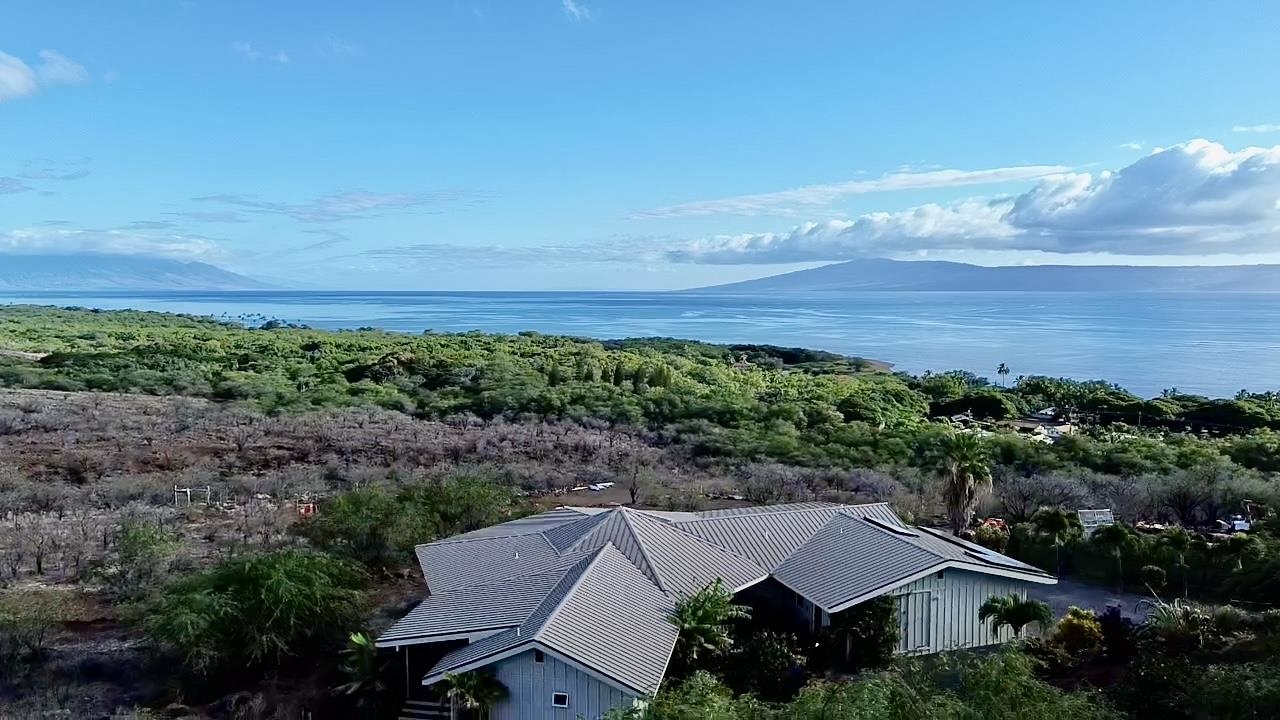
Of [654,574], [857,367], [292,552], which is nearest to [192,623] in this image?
[292,552]

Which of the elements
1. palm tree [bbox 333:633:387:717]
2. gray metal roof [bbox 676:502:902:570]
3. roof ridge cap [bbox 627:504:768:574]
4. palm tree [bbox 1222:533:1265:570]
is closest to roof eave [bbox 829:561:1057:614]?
roof ridge cap [bbox 627:504:768:574]

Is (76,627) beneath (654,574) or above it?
beneath

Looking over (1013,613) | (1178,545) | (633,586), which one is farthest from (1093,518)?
(633,586)

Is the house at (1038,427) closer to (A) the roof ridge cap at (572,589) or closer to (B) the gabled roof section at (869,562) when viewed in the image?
(B) the gabled roof section at (869,562)

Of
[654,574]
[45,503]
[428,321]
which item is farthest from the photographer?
[428,321]

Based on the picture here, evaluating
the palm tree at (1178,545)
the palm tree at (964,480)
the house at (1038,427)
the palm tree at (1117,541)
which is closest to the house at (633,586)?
the palm tree at (964,480)

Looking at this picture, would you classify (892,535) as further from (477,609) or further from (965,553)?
(477,609)

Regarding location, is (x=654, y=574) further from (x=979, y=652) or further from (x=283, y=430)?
(x=283, y=430)
